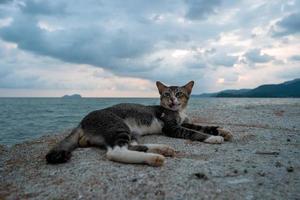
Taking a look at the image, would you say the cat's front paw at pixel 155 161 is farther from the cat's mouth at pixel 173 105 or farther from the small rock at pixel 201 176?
the cat's mouth at pixel 173 105

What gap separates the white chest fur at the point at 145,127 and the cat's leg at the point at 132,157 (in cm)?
157

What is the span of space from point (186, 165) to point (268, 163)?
1.27 meters

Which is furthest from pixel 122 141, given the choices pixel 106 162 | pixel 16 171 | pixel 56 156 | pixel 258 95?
pixel 258 95

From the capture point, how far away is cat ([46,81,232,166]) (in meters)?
4.49

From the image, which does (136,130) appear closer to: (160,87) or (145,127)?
(145,127)

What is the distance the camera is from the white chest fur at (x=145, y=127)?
20.3 ft

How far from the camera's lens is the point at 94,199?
3.19 metres

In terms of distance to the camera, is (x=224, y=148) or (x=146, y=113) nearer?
(x=224, y=148)

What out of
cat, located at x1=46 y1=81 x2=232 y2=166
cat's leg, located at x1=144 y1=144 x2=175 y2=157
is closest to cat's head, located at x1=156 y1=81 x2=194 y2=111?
cat, located at x1=46 y1=81 x2=232 y2=166

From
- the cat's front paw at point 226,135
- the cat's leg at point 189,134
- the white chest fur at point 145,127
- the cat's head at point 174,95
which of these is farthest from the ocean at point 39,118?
the cat's front paw at point 226,135

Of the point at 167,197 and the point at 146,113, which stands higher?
the point at 146,113

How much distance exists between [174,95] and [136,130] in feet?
5.01

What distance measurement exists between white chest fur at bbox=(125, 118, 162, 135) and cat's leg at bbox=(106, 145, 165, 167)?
1.57 m

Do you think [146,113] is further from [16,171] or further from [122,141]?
[16,171]
